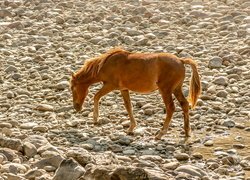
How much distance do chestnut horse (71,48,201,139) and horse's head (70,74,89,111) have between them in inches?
3.5

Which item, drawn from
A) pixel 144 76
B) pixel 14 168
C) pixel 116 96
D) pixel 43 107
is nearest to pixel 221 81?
pixel 116 96

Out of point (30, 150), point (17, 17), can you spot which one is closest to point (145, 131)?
point (30, 150)

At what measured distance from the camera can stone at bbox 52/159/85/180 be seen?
6.59 metres

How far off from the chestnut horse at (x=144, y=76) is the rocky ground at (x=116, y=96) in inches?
17.3

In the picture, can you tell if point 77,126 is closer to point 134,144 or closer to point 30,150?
point 134,144

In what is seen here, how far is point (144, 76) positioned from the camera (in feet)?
30.8

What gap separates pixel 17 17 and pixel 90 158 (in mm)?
11043

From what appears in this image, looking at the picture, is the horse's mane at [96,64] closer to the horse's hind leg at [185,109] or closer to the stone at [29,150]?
the horse's hind leg at [185,109]

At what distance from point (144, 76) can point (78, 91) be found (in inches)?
49.0

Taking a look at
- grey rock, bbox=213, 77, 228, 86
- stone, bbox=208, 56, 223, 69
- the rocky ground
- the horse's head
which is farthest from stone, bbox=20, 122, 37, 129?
stone, bbox=208, 56, 223, 69

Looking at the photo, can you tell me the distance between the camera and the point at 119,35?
611 inches

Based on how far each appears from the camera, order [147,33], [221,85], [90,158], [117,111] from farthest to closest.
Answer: [147,33], [221,85], [117,111], [90,158]

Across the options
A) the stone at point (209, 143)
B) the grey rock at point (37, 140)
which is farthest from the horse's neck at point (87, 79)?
the stone at point (209, 143)

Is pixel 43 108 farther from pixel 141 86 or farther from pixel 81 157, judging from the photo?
pixel 81 157
